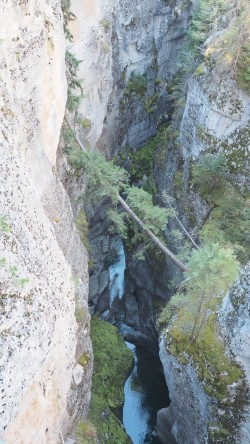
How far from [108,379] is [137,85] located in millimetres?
20307

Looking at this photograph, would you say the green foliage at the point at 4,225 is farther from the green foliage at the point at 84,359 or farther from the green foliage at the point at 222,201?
the green foliage at the point at 222,201

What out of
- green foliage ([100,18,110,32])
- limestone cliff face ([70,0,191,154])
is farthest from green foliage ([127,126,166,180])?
green foliage ([100,18,110,32])

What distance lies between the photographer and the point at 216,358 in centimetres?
1401

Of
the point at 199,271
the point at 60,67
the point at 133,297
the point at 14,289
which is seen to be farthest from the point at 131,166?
the point at 14,289

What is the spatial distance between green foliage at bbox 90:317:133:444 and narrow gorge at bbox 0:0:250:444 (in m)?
0.08

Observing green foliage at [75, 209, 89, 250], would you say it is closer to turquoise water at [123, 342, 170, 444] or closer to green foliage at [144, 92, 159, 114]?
turquoise water at [123, 342, 170, 444]

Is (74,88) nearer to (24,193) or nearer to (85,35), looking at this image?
(85,35)

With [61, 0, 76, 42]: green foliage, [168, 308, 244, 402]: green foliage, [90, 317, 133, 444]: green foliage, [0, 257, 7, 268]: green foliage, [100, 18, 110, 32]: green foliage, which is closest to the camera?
[0, 257, 7, 268]: green foliage

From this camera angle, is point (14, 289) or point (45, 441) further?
point (45, 441)

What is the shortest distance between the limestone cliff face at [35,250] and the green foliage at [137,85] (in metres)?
14.9

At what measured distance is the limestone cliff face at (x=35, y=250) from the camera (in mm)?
6914

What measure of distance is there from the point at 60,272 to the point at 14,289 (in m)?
3.49

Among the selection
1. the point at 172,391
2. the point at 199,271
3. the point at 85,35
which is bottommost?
the point at 172,391

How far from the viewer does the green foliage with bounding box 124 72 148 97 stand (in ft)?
97.6
